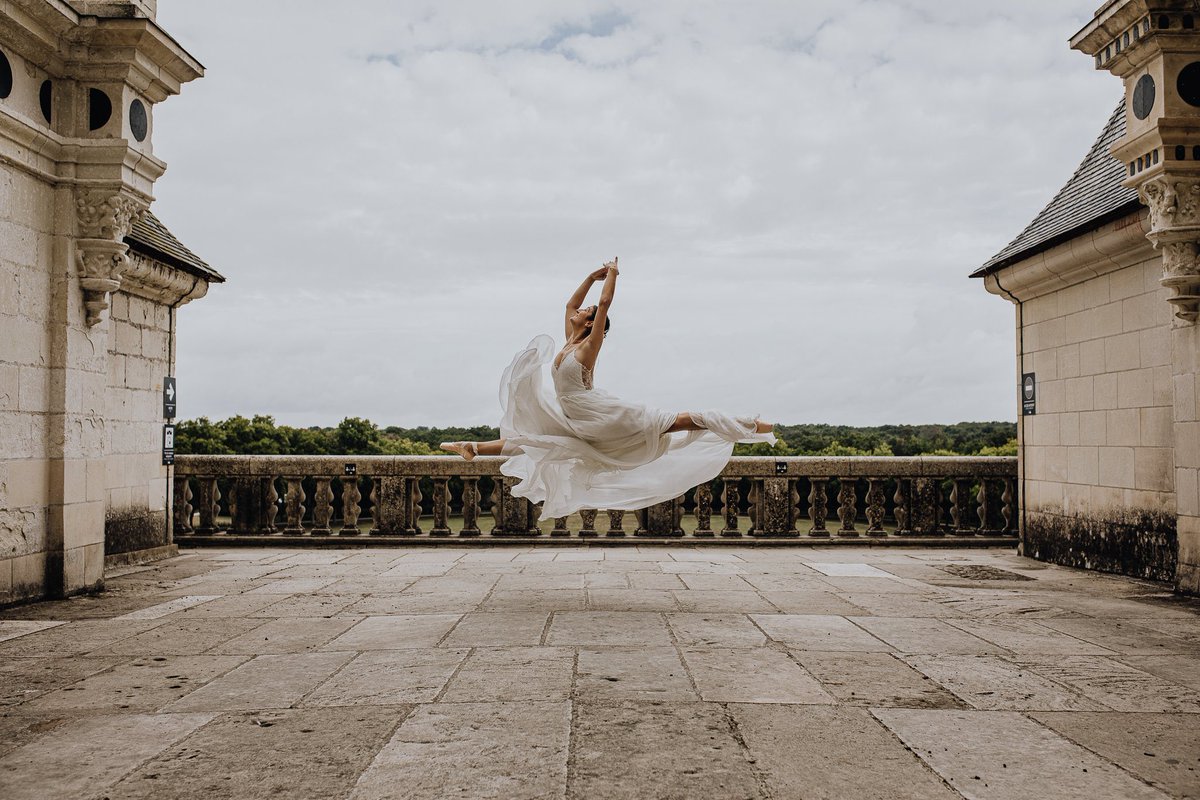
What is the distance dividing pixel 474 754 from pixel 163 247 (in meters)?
7.86

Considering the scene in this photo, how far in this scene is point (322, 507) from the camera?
11.4 metres

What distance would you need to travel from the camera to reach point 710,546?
11.1 meters

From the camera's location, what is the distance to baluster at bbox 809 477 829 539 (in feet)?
37.1

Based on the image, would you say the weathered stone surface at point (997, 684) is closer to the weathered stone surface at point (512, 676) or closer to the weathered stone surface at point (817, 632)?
the weathered stone surface at point (817, 632)

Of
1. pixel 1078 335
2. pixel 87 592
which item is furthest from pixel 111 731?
pixel 1078 335

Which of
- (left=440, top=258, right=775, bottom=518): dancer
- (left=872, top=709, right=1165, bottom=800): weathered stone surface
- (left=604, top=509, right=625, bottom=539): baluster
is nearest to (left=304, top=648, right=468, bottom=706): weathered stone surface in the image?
(left=872, top=709, right=1165, bottom=800): weathered stone surface

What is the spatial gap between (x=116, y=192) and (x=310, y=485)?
15347mm

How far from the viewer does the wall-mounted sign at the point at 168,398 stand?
9836mm

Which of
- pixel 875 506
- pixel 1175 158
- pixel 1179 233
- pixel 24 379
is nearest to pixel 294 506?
pixel 24 379

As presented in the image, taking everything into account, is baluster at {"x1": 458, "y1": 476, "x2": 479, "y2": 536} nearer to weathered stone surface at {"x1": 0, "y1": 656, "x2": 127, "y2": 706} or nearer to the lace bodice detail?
the lace bodice detail

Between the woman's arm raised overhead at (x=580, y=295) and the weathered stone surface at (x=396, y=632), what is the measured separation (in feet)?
8.60

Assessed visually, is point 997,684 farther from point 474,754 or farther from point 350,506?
point 350,506

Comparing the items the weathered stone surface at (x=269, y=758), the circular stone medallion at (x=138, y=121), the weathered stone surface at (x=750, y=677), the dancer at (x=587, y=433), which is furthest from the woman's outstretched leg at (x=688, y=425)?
the circular stone medallion at (x=138, y=121)

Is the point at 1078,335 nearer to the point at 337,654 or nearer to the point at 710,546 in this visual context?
the point at 710,546
